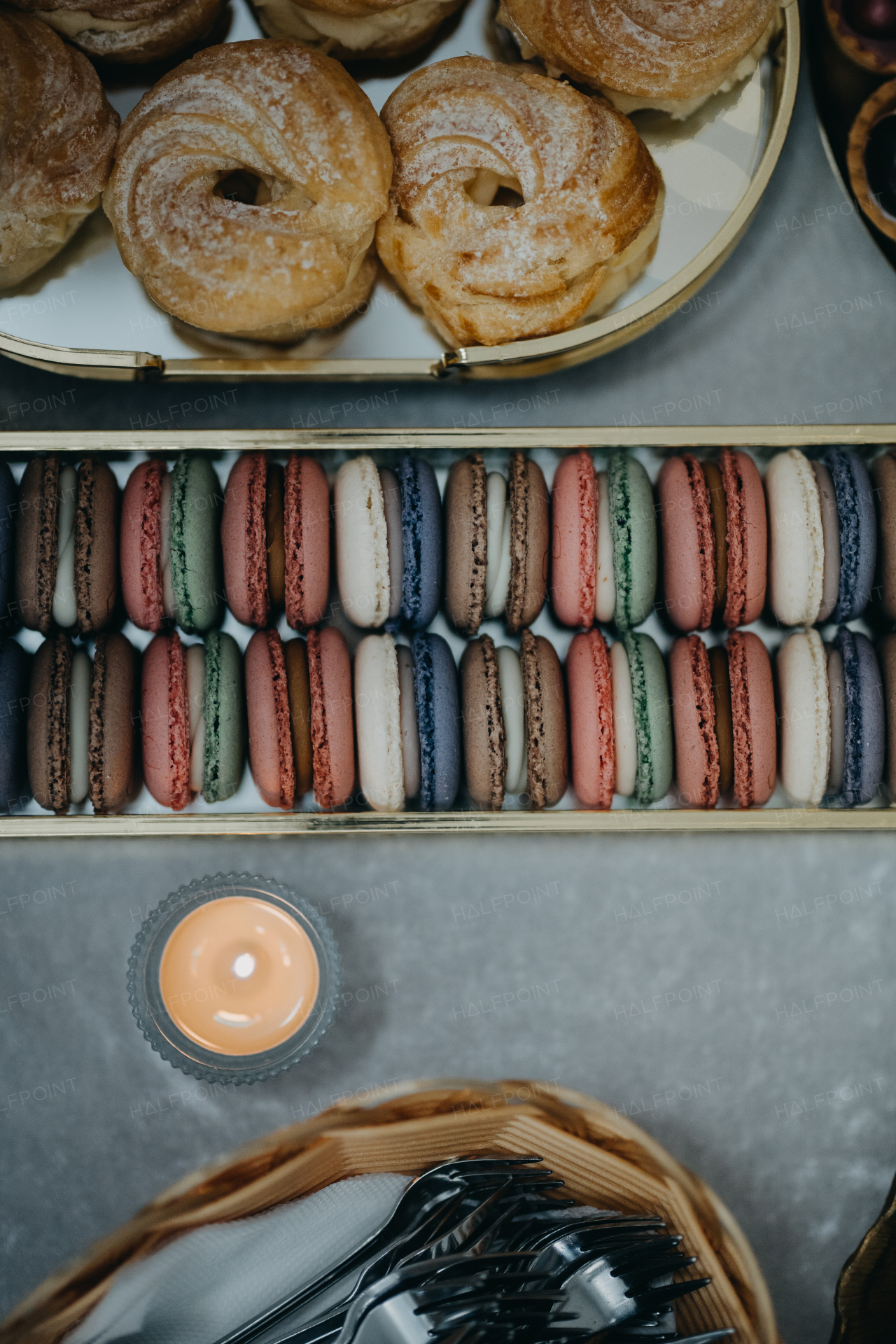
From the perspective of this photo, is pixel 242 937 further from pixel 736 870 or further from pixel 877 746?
pixel 877 746

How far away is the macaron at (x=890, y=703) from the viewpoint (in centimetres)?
95

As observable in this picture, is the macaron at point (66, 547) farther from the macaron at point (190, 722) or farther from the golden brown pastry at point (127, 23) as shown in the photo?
the golden brown pastry at point (127, 23)

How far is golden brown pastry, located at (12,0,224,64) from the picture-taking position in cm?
88

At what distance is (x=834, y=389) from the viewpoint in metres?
1.06

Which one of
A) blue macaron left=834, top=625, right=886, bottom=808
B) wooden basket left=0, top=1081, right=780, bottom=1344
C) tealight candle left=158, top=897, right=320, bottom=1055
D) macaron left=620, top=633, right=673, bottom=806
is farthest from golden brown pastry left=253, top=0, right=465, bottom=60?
wooden basket left=0, top=1081, right=780, bottom=1344

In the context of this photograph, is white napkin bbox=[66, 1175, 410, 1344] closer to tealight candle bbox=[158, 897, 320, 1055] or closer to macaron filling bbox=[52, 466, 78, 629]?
tealight candle bbox=[158, 897, 320, 1055]

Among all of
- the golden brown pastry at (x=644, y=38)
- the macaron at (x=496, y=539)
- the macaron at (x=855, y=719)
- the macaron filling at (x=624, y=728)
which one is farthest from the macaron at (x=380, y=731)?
the golden brown pastry at (x=644, y=38)

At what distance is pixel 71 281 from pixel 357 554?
45 cm

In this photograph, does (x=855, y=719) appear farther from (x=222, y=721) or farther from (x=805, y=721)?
(x=222, y=721)

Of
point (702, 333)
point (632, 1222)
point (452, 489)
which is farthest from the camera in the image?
point (702, 333)

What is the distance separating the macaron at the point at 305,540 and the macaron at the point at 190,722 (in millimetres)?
99

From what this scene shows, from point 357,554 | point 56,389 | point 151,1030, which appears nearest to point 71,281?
point 56,389

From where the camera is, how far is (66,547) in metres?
0.92

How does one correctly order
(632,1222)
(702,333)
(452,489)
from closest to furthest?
(632,1222)
(452,489)
(702,333)
